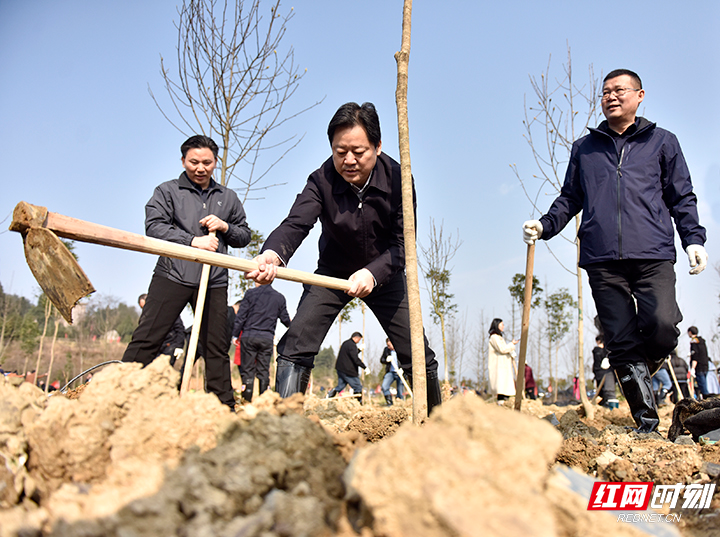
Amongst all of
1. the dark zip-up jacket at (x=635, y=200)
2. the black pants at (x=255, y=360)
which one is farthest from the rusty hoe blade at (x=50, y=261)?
the black pants at (x=255, y=360)

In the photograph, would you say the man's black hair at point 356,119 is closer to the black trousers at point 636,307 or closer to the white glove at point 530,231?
the white glove at point 530,231

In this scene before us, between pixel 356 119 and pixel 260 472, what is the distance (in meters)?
2.01

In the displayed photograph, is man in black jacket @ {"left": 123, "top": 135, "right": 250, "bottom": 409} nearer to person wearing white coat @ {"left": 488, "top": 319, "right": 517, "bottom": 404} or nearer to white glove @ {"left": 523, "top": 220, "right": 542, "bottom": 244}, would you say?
white glove @ {"left": 523, "top": 220, "right": 542, "bottom": 244}

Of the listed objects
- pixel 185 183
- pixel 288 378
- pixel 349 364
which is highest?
pixel 185 183

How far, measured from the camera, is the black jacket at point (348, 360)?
10648 millimetres

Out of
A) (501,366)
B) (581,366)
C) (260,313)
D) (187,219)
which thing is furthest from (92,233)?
(501,366)

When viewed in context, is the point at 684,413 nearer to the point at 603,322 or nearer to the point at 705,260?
the point at 603,322

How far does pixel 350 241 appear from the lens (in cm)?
296

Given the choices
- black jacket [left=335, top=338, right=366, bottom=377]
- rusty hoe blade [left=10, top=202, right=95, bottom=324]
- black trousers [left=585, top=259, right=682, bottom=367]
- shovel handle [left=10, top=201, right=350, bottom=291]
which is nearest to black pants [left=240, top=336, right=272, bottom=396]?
black jacket [left=335, top=338, right=366, bottom=377]

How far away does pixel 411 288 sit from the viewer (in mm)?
2291

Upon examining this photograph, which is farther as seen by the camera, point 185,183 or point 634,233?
point 185,183

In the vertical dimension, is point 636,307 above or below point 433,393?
above

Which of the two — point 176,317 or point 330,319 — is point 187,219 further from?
point 330,319

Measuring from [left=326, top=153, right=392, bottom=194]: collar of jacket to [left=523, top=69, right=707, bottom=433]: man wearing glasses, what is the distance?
1.03 meters
